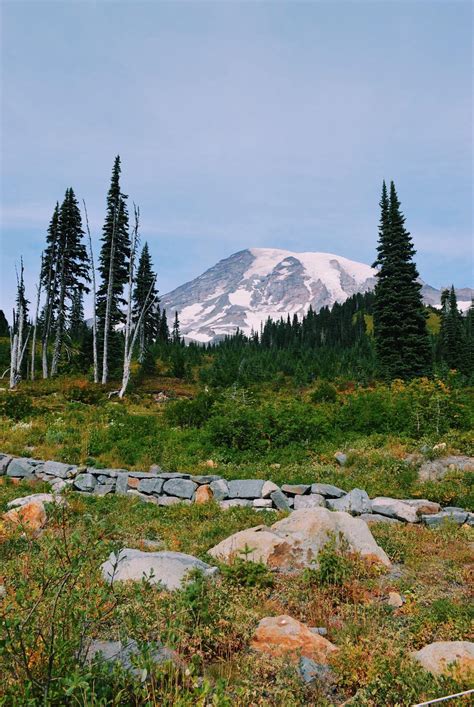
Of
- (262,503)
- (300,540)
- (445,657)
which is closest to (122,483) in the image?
(262,503)

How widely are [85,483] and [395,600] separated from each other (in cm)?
759

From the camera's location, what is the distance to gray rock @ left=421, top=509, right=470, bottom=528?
805 cm

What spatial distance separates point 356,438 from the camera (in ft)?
40.1

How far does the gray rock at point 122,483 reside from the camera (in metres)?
10.2

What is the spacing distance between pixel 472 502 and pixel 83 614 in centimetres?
815

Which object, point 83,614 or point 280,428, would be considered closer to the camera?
point 83,614

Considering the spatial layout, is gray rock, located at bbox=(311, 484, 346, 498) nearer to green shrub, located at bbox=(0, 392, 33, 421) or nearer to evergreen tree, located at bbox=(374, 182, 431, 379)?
green shrub, located at bbox=(0, 392, 33, 421)

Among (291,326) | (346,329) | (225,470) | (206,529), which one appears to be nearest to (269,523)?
(206,529)

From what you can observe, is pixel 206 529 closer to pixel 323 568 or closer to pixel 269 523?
pixel 269 523

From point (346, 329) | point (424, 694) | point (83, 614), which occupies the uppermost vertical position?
point (346, 329)

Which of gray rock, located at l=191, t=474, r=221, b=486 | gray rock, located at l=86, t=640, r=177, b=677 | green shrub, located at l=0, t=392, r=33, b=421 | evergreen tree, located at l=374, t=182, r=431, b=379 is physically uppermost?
evergreen tree, located at l=374, t=182, r=431, b=379

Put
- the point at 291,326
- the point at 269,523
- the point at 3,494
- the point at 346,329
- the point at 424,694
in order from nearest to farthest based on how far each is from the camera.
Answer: the point at 424,694 < the point at 269,523 < the point at 3,494 < the point at 346,329 < the point at 291,326

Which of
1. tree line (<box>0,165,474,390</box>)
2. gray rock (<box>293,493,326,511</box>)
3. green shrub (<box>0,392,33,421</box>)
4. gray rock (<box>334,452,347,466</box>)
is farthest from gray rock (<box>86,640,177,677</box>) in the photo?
tree line (<box>0,165,474,390</box>)

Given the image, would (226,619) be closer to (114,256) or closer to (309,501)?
(309,501)
